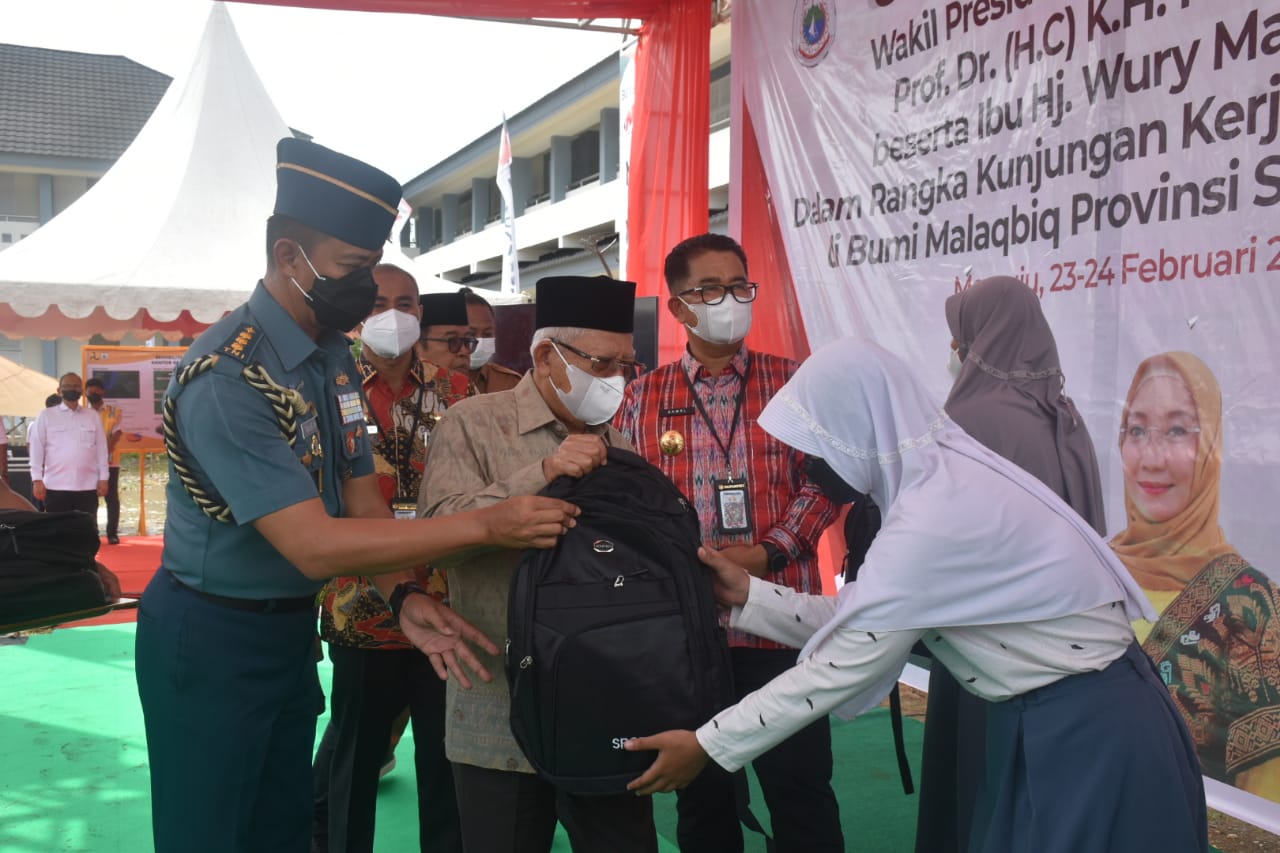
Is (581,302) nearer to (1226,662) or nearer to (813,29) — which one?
(1226,662)

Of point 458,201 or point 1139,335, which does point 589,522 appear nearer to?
point 1139,335

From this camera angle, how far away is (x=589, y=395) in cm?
196

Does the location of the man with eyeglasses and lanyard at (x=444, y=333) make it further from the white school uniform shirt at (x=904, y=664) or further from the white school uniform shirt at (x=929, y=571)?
the white school uniform shirt at (x=904, y=664)

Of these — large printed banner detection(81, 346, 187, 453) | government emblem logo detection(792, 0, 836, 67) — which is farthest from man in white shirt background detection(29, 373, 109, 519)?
government emblem logo detection(792, 0, 836, 67)

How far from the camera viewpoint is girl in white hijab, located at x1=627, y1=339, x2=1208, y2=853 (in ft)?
5.08

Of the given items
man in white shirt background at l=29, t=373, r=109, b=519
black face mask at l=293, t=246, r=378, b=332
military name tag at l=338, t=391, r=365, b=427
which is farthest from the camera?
man in white shirt background at l=29, t=373, r=109, b=519

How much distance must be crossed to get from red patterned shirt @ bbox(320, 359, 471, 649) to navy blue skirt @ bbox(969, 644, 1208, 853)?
1.47 meters

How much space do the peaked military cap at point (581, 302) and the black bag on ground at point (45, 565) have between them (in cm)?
132

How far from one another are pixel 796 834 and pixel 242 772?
132cm

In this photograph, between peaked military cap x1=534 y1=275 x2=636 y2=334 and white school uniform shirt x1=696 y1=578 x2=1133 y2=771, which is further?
peaked military cap x1=534 y1=275 x2=636 y2=334

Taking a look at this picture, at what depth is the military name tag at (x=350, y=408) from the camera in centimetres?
192

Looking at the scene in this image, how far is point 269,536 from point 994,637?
1190 mm

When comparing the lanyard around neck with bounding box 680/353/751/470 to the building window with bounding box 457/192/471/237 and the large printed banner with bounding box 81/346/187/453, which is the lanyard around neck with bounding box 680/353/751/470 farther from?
the building window with bounding box 457/192/471/237

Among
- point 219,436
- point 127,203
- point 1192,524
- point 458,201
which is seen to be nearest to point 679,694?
point 219,436
